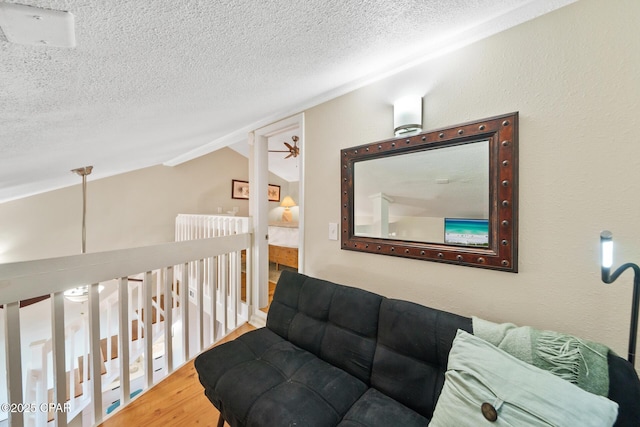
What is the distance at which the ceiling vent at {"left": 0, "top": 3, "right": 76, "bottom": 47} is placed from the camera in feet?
1.87

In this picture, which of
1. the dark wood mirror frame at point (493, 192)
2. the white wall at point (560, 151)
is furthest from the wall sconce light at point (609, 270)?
the dark wood mirror frame at point (493, 192)

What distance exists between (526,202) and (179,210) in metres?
5.23

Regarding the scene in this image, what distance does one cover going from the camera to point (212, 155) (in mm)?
5133

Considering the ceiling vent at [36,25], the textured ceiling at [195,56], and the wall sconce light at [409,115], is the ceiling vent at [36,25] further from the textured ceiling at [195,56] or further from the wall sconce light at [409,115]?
the wall sconce light at [409,115]

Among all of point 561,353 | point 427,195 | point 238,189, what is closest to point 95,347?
point 427,195

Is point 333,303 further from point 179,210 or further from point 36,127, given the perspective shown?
point 179,210

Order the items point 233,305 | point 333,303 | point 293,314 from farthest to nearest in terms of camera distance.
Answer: point 233,305, point 293,314, point 333,303

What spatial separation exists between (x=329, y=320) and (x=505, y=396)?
86 centimetres

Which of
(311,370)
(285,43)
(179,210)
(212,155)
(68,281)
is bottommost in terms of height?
(311,370)

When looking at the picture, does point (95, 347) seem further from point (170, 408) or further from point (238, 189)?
point (238, 189)

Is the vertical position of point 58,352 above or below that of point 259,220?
below

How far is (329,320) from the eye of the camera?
1.44 meters

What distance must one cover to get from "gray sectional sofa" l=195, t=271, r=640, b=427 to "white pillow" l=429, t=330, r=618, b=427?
1.3 inches

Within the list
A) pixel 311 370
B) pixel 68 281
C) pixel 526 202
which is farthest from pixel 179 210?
pixel 526 202
